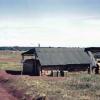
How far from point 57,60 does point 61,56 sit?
4.77 feet

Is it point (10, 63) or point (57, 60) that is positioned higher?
point (57, 60)

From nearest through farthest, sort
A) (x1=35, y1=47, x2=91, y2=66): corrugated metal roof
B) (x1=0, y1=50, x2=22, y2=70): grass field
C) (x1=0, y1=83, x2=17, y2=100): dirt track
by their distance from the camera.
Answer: (x1=0, y1=83, x2=17, y2=100): dirt track < (x1=35, y1=47, x2=91, y2=66): corrugated metal roof < (x1=0, y1=50, x2=22, y2=70): grass field

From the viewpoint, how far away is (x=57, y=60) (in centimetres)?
Result: 4203

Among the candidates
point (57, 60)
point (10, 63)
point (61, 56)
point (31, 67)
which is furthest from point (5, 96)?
point (10, 63)

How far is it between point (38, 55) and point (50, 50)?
271cm

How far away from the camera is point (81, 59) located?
4394 cm

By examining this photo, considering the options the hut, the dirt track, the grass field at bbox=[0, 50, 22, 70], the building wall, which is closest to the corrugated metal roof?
the hut

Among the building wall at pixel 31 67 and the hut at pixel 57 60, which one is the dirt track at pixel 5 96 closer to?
the hut at pixel 57 60

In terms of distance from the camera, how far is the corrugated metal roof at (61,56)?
41.3 metres

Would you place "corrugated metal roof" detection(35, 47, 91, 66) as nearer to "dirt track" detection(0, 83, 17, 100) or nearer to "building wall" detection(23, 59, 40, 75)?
"building wall" detection(23, 59, 40, 75)

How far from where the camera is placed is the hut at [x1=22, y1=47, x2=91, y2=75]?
134 feet

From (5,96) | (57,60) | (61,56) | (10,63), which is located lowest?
(5,96)

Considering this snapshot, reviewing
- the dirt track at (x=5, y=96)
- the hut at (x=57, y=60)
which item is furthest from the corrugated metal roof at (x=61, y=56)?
the dirt track at (x=5, y=96)

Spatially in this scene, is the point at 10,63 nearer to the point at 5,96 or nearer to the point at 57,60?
the point at 57,60
